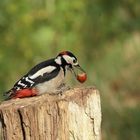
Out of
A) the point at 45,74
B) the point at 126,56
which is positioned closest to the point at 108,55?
the point at 126,56

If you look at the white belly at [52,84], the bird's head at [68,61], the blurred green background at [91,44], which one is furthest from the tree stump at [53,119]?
the blurred green background at [91,44]

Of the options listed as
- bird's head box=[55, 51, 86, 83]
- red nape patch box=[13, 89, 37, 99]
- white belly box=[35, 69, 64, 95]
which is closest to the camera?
red nape patch box=[13, 89, 37, 99]

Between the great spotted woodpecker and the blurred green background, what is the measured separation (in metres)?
2.66

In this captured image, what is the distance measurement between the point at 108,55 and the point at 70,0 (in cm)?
108

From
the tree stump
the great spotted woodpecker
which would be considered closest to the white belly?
the great spotted woodpecker

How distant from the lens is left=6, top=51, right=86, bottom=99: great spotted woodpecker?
412 centimetres

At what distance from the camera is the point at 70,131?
3457 mm

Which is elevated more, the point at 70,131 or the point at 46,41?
the point at 46,41

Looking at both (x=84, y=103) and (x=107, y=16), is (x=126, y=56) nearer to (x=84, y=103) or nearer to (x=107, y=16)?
(x=107, y=16)

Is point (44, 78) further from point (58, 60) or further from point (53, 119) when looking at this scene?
point (53, 119)

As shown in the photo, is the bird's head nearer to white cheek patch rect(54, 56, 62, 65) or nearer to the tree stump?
white cheek patch rect(54, 56, 62, 65)

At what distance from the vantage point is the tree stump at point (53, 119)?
11.2 feet

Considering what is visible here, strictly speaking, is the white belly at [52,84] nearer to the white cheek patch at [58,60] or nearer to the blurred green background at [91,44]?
the white cheek patch at [58,60]

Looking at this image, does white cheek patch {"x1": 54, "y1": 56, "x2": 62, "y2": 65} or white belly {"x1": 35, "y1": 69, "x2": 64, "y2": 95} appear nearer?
white belly {"x1": 35, "y1": 69, "x2": 64, "y2": 95}
